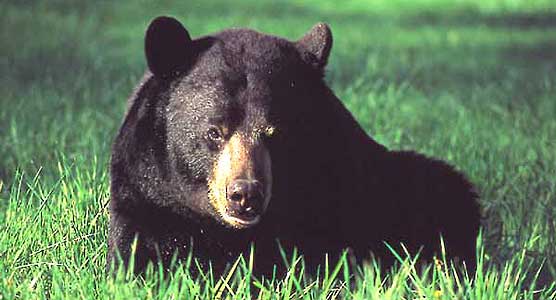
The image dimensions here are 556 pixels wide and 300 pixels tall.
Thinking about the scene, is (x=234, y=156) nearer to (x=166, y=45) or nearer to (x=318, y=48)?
(x=166, y=45)

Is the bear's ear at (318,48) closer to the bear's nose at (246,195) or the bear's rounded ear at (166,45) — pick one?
the bear's rounded ear at (166,45)

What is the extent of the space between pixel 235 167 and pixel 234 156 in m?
0.06

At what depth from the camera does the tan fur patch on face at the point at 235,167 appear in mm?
4125

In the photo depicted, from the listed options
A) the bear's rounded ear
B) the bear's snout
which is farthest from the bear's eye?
the bear's rounded ear

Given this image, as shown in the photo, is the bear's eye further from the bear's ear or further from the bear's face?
the bear's ear

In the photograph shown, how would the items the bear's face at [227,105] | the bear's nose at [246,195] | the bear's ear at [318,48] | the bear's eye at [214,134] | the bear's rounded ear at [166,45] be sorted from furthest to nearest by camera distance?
the bear's ear at [318,48], the bear's rounded ear at [166,45], the bear's eye at [214,134], the bear's face at [227,105], the bear's nose at [246,195]

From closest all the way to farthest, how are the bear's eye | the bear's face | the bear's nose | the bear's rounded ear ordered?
the bear's nose < the bear's face < the bear's eye < the bear's rounded ear

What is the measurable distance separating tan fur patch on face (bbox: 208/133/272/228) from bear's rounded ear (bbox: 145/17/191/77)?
48 centimetres

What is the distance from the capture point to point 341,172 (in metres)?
4.62

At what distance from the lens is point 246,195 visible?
13.3ft

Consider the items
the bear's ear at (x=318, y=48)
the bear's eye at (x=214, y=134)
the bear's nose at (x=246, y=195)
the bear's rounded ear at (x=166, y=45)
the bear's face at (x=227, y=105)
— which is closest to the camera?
the bear's nose at (x=246, y=195)

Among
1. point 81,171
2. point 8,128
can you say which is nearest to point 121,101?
point 8,128

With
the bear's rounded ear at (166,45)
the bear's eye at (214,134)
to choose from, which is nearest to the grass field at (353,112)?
the bear's eye at (214,134)

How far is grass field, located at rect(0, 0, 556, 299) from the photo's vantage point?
13.9 feet
